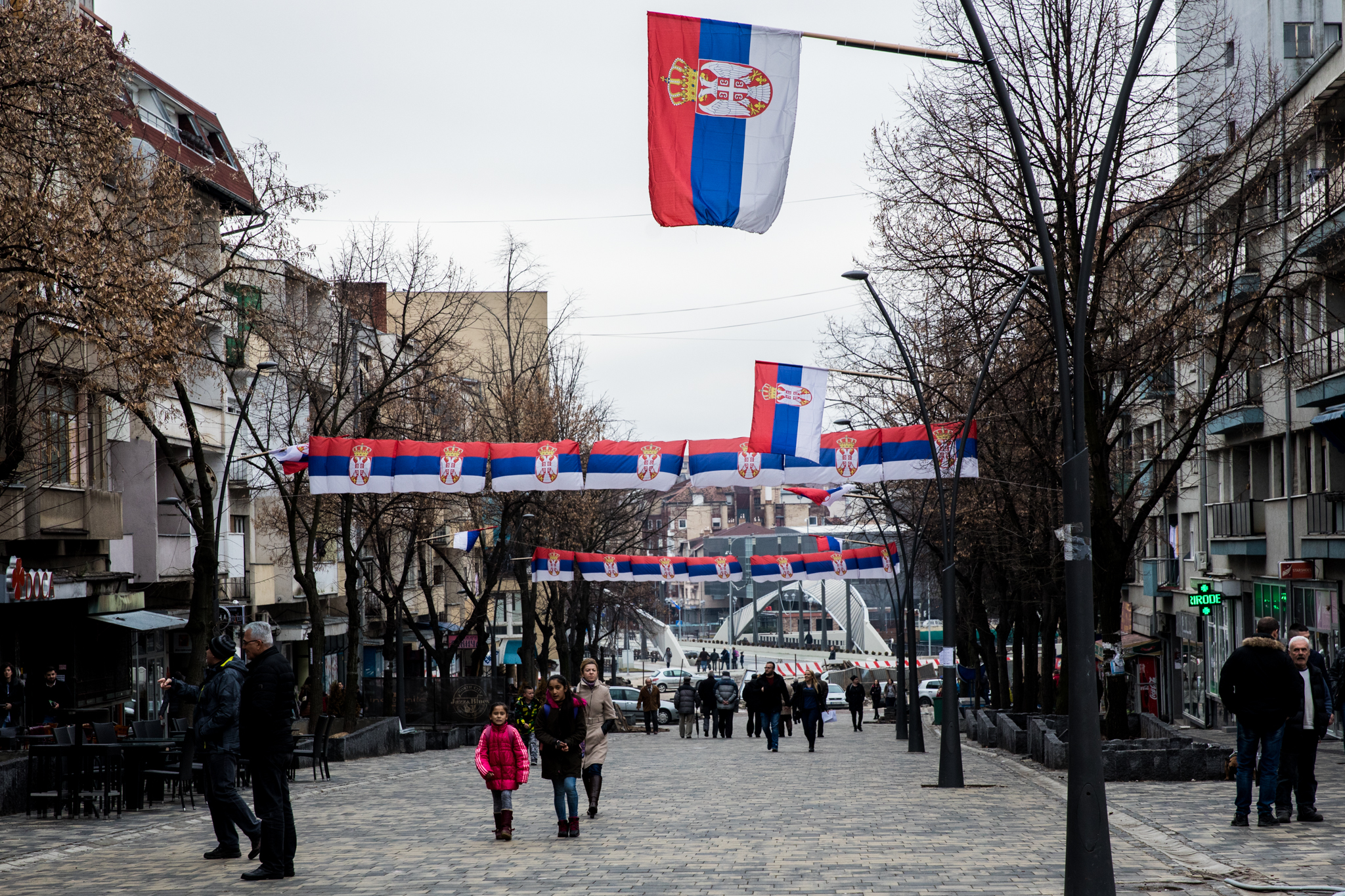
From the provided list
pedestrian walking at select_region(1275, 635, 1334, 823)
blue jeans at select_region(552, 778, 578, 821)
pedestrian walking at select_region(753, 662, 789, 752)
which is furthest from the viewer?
pedestrian walking at select_region(753, 662, 789, 752)

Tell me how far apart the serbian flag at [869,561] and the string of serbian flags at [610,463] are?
16.7m

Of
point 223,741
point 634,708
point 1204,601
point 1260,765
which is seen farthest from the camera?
point 634,708

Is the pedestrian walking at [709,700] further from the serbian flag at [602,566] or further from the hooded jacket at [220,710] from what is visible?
the hooded jacket at [220,710]

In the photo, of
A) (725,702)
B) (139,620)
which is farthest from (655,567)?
(139,620)

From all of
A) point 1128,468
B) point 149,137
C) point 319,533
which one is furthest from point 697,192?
point 1128,468

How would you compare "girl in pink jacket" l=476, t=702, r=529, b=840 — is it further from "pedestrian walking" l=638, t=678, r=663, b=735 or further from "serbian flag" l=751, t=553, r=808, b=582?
"pedestrian walking" l=638, t=678, r=663, b=735

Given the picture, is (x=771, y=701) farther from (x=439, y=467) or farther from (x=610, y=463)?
(x=439, y=467)

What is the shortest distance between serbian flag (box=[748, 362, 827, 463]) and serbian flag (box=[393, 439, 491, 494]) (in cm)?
528

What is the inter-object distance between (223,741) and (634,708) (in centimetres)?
5132

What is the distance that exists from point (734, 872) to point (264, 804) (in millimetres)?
3585

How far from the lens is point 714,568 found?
155 feet

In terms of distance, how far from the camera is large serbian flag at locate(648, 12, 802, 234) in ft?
37.4

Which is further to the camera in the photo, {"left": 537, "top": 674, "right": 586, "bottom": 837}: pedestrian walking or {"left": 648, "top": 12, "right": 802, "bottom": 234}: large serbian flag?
{"left": 537, "top": 674, "right": 586, "bottom": 837}: pedestrian walking

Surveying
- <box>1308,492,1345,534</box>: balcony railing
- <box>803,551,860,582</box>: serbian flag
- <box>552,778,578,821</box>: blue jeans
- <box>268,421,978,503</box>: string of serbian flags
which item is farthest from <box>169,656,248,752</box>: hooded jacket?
<box>803,551,860,582</box>: serbian flag
